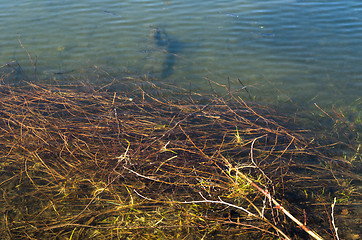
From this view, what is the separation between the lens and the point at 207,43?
576cm

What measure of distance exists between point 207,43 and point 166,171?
3379mm

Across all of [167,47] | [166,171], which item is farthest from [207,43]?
[166,171]

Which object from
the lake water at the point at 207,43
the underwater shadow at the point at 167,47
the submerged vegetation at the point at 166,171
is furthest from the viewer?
the underwater shadow at the point at 167,47

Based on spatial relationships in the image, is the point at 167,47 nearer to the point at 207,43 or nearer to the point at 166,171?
the point at 207,43

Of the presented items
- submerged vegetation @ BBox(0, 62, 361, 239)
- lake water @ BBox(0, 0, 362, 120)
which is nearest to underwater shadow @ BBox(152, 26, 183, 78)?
lake water @ BBox(0, 0, 362, 120)

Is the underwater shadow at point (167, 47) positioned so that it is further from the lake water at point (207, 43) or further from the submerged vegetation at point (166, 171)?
the submerged vegetation at point (166, 171)

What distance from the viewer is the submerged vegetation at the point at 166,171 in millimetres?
2656

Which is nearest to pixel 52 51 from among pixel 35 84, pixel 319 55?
pixel 35 84

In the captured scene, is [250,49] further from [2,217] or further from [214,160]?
[2,217]

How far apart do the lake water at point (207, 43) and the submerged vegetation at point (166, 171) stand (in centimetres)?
77

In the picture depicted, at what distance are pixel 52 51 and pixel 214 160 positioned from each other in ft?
13.8

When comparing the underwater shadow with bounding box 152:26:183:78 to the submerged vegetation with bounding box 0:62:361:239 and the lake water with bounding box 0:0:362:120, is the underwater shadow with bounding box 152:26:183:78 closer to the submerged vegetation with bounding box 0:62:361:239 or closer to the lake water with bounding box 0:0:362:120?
the lake water with bounding box 0:0:362:120

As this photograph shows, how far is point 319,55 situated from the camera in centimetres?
523

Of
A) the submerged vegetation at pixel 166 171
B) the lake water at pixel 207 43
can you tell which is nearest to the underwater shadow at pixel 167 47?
the lake water at pixel 207 43
